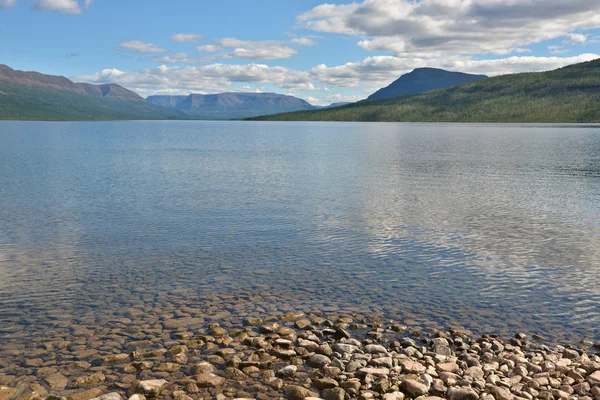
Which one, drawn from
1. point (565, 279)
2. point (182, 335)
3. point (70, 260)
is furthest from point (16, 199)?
point (565, 279)

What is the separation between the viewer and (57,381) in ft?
43.5

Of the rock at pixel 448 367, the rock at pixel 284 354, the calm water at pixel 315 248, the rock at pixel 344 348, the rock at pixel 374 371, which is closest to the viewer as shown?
the rock at pixel 374 371

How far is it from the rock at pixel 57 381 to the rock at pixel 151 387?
2.14 m

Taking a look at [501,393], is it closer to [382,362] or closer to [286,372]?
[382,362]

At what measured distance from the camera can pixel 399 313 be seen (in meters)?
18.9

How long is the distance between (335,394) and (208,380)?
3420mm

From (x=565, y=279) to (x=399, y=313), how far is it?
365 inches

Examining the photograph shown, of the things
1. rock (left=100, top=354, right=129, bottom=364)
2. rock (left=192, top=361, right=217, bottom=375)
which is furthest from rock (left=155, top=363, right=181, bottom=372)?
rock (left=100, top=354, right=129, bottom=364)

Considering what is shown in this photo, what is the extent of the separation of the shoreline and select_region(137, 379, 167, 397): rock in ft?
0.08

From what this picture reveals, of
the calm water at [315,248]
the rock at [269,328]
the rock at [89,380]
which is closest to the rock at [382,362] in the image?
the rock at [269,328]

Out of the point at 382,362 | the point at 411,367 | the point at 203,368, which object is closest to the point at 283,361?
the point at 203,368

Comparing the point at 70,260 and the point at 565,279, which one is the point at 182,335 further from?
the point at 565,279

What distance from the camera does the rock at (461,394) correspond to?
12504mm

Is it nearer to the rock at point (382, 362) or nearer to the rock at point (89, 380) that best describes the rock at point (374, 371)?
the rock at point (382, 362)
